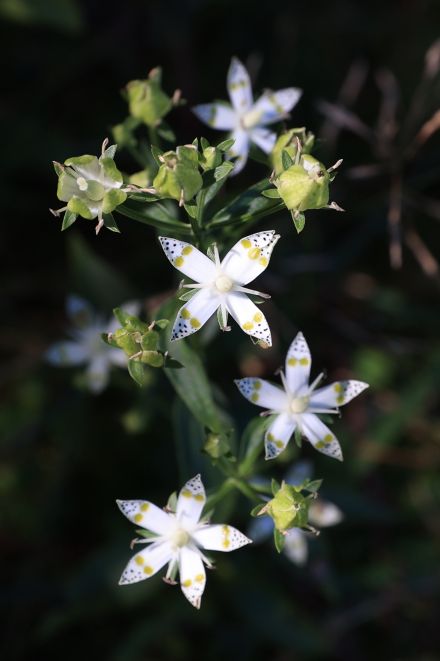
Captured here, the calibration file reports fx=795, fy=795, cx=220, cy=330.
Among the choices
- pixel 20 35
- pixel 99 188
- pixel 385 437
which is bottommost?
pixel 385 437

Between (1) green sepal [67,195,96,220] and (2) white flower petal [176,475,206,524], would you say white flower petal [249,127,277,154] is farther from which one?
(2) white flower petal [176,475,206,524]

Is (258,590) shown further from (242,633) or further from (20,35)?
(20,35)

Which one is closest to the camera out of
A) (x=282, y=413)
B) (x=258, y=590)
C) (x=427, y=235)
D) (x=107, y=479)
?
(x=282, y=413)

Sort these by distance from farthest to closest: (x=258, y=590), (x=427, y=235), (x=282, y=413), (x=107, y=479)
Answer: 1. (x=427, y=235)
2. (x=107, y=479)
3. (x=258, y=590)
4. (x=282, y=413)

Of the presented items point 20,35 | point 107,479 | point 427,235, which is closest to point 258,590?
point 107,479

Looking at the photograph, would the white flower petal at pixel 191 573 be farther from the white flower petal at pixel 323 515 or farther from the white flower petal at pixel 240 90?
the white flower petal at pixel 240 90

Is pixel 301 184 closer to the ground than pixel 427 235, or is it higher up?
higher up

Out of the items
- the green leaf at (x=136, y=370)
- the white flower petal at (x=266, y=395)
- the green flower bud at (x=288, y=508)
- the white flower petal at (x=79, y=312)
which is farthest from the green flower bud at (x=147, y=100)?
the green flower bud at (x=288, y=508)
